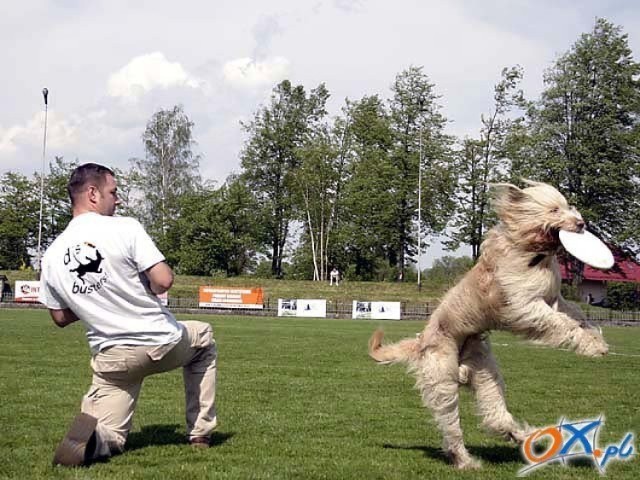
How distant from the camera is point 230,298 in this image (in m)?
44.3

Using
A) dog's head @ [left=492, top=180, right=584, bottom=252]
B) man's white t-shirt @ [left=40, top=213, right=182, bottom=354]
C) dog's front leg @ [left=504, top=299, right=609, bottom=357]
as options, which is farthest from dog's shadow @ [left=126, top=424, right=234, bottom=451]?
dog's head @ [left=492, top=180, right=584, bottom=252]

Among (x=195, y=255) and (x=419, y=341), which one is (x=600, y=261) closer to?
(x=419, y=341)

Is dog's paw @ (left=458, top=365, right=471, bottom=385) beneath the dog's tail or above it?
beneath

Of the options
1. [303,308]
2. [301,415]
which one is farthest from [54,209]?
[301,415]

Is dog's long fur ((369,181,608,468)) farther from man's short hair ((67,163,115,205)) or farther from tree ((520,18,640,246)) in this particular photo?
tree ((520,18,640,246))

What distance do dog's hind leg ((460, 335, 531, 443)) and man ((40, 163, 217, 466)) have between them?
7.66 feet

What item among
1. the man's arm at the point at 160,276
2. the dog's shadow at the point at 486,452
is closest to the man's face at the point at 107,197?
the man's arm at the point at 160,276

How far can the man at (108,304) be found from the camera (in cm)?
590

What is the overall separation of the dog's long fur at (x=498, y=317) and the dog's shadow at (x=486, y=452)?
1.04 feet

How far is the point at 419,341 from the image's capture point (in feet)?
21.7

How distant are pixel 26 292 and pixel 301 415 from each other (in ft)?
119

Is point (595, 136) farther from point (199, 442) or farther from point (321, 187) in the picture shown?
point (199, 442)

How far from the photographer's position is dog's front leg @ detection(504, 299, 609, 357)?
18.2ft

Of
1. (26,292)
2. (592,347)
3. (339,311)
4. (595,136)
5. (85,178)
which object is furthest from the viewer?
(595,136)
